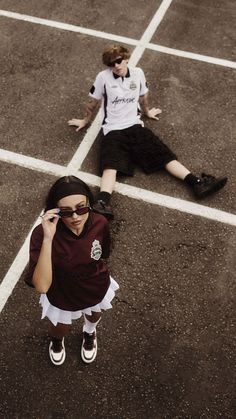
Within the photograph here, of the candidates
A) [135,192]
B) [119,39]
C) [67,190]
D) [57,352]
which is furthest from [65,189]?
[119,39]

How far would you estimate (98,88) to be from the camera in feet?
19.6

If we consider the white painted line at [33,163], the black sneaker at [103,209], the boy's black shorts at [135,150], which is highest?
the boy's black shorts at [135,150]

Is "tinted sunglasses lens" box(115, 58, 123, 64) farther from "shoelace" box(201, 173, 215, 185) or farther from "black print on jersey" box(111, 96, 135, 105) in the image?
"shoelace" box(201, 173, 215, 185)

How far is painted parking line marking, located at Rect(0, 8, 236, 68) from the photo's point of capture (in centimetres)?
770

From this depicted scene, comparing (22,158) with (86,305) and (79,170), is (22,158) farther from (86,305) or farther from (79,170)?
(86,305)

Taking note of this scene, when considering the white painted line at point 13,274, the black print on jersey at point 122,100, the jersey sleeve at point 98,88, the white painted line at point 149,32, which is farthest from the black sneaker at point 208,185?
the white painted line at point 149,32

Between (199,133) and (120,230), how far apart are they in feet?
6.75

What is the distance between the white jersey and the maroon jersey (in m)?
2.72

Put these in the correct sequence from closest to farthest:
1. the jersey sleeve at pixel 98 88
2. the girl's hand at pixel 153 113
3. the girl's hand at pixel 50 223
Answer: the girl's hand at pixel 50 223 → the jersey sleeve at pixel 98 88 → the girl's hand at pixel 153 113

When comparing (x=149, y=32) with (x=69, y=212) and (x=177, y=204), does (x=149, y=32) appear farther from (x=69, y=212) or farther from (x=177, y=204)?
(x=69, y=212)

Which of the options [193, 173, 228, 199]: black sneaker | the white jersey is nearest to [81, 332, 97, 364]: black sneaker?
[193, 173, 228, 199]: black sneaker

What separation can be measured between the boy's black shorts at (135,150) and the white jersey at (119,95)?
0.14 m

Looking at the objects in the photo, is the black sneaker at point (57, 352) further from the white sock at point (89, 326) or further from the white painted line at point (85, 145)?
the white painted line at point (85, 145)

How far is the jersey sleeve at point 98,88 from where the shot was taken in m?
5.90
